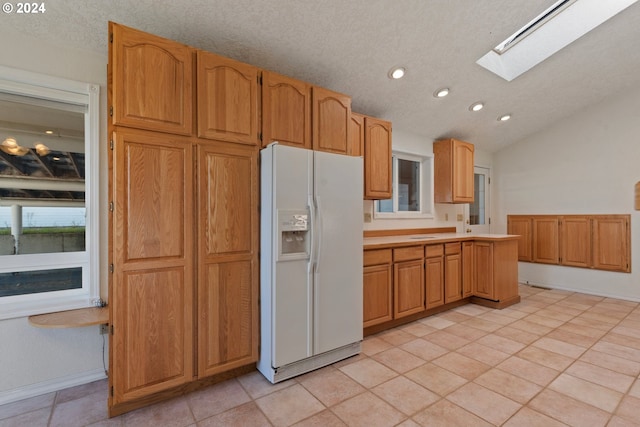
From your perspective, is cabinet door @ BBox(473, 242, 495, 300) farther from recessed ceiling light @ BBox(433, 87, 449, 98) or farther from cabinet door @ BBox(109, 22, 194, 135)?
cabinet door @ BBox(109, 22, 194, 135)

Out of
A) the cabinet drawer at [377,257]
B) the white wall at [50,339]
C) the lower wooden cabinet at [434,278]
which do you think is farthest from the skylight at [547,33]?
the white wall at [50,339]

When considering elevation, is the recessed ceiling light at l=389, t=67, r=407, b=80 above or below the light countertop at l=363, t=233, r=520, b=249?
above

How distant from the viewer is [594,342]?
290cm

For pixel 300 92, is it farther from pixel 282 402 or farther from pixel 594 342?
pixel 594 342

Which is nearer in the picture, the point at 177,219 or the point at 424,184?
the point at 177,219

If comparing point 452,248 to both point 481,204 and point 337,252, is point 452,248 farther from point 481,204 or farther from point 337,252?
point 481,204

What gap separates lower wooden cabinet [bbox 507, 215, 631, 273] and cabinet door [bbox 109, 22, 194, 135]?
5.02 metres

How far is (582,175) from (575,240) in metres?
1.00

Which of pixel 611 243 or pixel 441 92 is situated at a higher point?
pixel 441 92

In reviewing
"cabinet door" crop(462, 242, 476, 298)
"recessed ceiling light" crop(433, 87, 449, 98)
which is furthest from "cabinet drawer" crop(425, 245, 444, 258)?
"recessed ceiling light" crop(433, 87, 449, 98)

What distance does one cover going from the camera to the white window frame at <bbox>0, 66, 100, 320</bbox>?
6.68ft

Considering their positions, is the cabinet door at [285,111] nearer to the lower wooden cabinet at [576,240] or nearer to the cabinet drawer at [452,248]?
the cabinet drawer at [452,248]

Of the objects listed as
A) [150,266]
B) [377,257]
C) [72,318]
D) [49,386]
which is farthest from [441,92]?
[49,386]

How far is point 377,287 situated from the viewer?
120 inches
